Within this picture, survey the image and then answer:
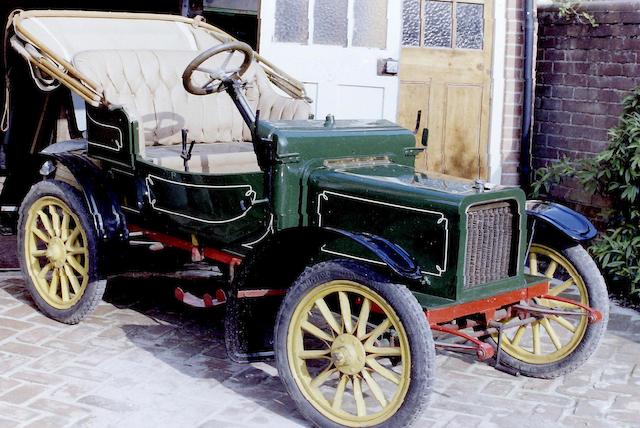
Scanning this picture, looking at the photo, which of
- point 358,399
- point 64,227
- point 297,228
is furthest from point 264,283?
point 64,227

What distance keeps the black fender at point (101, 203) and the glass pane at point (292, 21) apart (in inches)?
94.2

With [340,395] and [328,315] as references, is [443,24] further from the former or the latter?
[340,395]

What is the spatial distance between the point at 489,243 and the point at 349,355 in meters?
0.77

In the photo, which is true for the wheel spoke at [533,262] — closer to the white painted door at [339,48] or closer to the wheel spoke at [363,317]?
the wheel spoke at [363,317]

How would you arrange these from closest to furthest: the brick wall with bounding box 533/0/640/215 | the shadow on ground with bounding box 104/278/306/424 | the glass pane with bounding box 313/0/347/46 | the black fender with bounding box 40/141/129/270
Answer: the shadow on ground with bounding box 104/278/306/424 → the black fender with bounding box 40/141/129/270 → the brick wall with bounding box 533/0/640/215 → the glass pane with bounding box 313/0/347/46

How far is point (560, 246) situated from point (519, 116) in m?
3.30

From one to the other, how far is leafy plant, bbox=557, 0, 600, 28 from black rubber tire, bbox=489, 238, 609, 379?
319cm

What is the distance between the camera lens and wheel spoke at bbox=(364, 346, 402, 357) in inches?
150

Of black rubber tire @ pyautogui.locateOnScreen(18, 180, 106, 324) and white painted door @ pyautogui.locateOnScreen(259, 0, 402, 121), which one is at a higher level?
white painted door @ pyautogui.locateOnScreen(259, 0, 402, 121)

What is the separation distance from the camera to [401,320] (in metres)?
3.72

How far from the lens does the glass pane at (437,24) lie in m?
7.52

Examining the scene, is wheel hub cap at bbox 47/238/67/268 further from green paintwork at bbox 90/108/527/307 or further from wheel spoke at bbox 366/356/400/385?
wheel spoke at bbox 366/356/400/385

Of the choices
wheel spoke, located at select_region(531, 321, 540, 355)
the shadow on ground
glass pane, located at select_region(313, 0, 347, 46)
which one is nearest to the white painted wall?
glass pane, located at select_region(313, 0, 347, 46)

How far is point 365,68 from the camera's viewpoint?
729 cm
